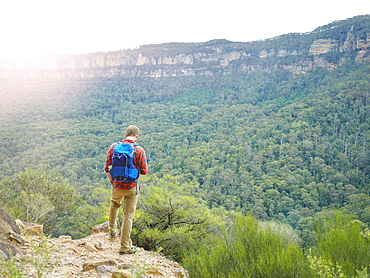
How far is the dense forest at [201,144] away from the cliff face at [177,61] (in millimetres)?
3453

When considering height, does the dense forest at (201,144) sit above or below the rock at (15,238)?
below

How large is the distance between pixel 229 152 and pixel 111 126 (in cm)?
3257

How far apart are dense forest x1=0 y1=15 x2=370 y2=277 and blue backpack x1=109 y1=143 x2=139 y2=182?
2806 mm

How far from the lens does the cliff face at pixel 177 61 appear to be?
88375 mm

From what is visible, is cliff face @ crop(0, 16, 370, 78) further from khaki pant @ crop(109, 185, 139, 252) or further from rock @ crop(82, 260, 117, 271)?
rock @ crop(82, 260, 117, 271)

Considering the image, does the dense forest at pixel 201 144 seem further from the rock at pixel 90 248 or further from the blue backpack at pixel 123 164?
the blue backpack at pixel 123 164

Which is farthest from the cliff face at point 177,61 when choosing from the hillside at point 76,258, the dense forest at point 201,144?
the hillside at point 76,258

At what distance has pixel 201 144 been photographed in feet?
173

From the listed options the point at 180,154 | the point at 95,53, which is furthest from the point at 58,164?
the point at 95,53

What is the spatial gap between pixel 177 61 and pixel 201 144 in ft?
175

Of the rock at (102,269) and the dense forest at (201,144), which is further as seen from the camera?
the dense forest at (201,144)

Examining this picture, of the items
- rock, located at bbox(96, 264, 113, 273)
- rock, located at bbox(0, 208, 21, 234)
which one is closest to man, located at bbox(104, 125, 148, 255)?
rock, located at bbox(96, 264, 113, 273)

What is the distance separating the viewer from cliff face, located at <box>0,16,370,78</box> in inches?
3479

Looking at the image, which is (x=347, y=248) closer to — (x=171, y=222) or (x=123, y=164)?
(x=123, y=164)
